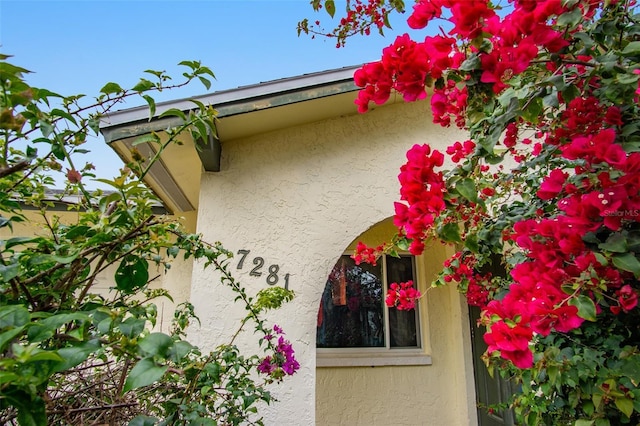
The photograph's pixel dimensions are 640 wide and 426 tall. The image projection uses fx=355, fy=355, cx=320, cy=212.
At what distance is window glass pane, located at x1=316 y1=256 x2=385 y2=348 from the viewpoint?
520cm

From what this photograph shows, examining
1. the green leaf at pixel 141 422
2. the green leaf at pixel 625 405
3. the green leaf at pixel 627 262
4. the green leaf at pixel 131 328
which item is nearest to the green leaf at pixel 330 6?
the green leaf at pixel 627 262

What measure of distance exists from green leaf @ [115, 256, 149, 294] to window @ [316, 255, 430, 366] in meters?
4.04

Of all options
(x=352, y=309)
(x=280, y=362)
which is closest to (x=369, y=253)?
(x=280, y=362)

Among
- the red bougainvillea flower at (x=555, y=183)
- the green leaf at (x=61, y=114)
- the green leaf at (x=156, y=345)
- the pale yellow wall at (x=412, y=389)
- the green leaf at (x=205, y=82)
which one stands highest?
the green leaf at (x=205, y=82)

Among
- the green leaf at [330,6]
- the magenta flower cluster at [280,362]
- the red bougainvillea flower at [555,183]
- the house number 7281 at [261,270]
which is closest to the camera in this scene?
the red bougainvillea flower at [555,183]

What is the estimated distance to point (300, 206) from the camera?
3.60m

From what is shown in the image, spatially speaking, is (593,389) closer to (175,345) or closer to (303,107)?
(175,345)

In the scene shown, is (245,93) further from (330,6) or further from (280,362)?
(280,362)

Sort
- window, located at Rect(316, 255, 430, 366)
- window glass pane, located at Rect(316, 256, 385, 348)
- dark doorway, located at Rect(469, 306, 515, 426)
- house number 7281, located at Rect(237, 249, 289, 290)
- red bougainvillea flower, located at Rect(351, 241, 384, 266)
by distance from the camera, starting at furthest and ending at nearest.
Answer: window glass pane, located at Rect(316, 256, 385, 348), window, located at Rect(316, 255, 430, 366), dark doorway, located at Rect(469, 306, 515, 426), house number 7281, located at Rect(237, 249, 289, 290), red bougainvillea flower, located at Rect(351, 241, 384, 266)

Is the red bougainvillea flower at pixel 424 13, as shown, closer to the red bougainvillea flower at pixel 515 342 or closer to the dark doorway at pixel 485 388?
the red bougainvillea flower at pixel 515 342

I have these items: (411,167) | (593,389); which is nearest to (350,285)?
(593,389)

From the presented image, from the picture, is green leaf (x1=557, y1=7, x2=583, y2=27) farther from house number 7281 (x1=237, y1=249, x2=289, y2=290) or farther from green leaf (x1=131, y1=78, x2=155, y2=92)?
house number 7281 (x1=237, y1=249, x2=289, y2=290)

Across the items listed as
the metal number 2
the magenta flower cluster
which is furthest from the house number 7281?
the magenta flower cluster

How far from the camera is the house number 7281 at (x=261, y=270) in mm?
3385
